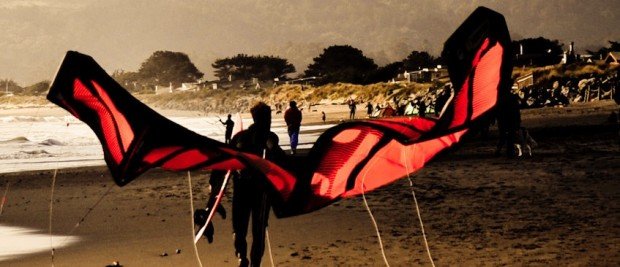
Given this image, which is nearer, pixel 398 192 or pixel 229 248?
pixel 229 248

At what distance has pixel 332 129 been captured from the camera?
3.71 metres

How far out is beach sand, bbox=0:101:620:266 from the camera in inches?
337

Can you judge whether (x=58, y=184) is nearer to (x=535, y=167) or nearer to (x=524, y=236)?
(x=535, y=167)

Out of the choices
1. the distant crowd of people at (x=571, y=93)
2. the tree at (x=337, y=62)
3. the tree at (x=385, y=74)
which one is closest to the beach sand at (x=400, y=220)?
the distant crowd of people at (x=571, y=93)

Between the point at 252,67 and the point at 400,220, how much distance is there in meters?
166

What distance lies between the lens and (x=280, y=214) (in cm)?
405

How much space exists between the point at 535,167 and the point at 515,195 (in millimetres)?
4616

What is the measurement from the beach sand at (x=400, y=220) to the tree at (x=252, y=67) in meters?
153

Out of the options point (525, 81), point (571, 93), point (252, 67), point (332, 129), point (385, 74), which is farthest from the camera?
point (252, 67)

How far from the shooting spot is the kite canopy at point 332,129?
10.8 feet

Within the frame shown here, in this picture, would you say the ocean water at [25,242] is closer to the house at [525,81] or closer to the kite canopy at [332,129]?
the kite canopy at [332,129]

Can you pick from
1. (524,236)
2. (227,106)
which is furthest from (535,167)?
(227,106)

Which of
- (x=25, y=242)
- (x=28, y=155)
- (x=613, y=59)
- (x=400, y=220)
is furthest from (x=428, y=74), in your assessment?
(x=25, y=242)

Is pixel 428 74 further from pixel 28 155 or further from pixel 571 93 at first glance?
pixel 28 155
